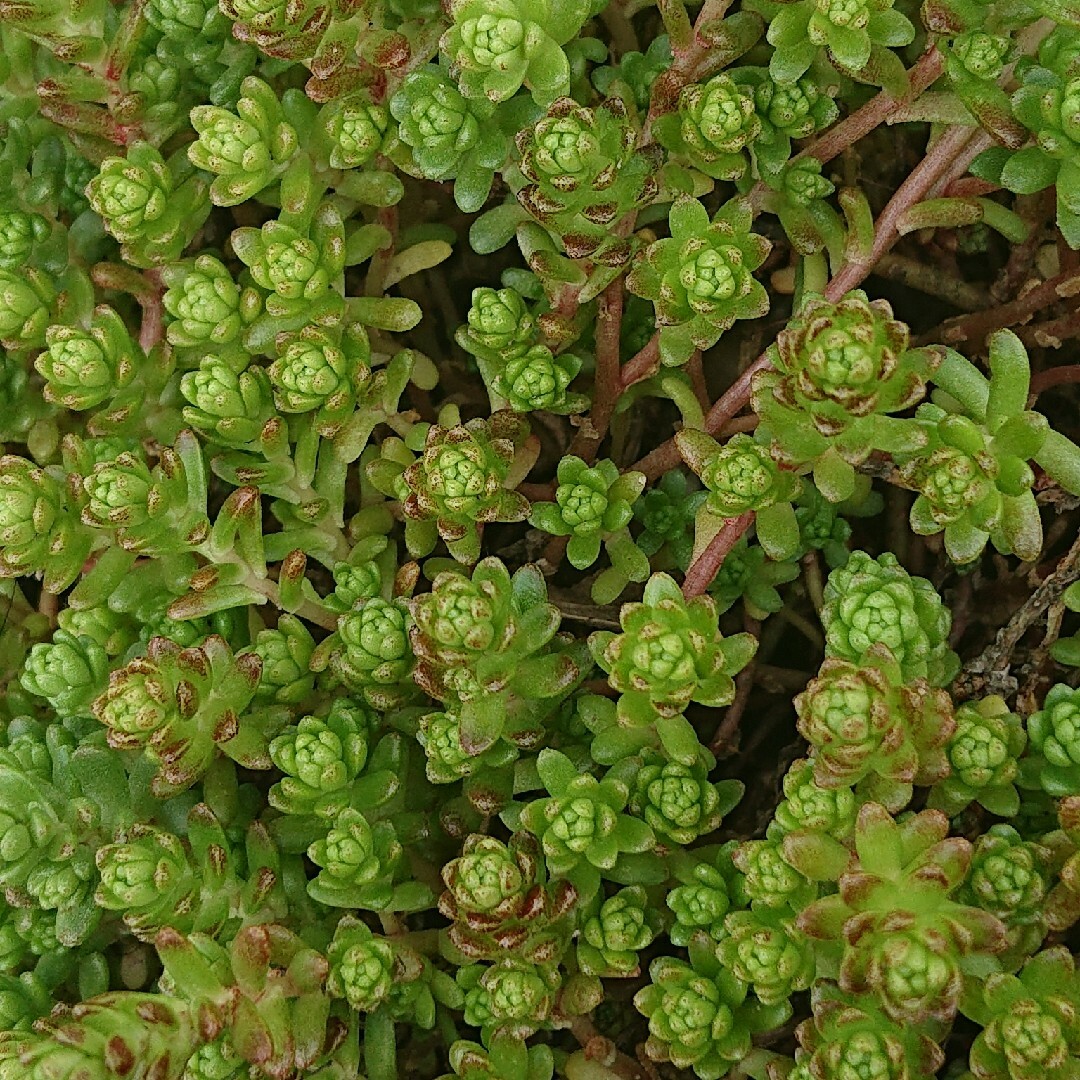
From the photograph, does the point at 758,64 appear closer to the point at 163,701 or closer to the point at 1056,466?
the point at 1056,466

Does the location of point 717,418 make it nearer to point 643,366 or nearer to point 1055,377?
point 643,366

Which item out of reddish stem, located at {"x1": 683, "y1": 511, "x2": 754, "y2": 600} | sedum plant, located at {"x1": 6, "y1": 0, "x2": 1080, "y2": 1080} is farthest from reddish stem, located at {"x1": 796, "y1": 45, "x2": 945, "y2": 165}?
reddish stem, located at {"x1": 683, "y1": 511, "x2": 754, "y2": 600}

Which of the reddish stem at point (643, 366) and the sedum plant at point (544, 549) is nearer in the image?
the sedum plant at point (544, 549)

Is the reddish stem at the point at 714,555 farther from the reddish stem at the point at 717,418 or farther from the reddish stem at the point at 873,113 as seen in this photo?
the reddish stem at the point at 873,113

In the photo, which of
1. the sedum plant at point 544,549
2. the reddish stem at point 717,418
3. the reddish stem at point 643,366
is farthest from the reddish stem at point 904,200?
the reddish stem at point 643,366

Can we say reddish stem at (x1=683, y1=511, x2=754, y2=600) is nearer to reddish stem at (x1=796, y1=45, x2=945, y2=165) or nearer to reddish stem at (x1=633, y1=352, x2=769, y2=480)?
reddish stem at (x1=633, y1=352, x2=769, y2=480)

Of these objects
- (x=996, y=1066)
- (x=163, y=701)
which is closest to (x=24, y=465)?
(x=163, y=701)

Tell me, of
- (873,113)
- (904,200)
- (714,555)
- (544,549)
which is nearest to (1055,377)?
(904,200)
